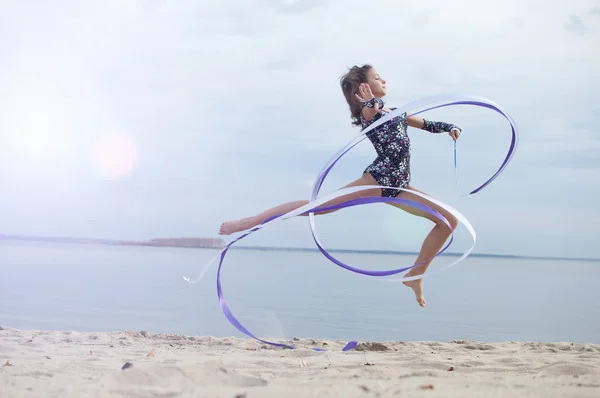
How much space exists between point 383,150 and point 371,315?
13.8 ft

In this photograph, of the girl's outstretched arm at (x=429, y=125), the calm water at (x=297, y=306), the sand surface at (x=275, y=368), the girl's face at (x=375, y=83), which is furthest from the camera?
the calm water at (x=297, y=306)

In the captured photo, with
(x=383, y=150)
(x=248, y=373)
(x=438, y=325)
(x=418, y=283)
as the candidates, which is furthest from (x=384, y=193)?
(x=438, y=325)

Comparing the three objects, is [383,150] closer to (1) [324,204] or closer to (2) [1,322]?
(1) [324,204]

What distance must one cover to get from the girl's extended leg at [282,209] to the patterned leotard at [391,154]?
0.20 feet

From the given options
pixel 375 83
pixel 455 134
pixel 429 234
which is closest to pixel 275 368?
pixel 429 234

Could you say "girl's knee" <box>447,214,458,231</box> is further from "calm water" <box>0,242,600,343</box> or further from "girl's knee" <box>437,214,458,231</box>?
"calm water" <box>0,242,600,343</box>

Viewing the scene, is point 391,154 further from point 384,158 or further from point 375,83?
point 375,83

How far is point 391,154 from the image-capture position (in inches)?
201

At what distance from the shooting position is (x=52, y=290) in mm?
10703

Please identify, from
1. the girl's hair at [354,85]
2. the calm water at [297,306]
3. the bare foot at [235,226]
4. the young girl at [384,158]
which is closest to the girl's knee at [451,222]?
the young girl at [384,158]

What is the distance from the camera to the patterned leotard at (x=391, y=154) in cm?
504

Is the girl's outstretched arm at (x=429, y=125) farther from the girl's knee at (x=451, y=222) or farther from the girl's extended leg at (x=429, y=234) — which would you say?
the girl's knee at (x=451, y=222)

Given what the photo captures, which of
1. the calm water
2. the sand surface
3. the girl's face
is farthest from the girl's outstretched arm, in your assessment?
the calm water

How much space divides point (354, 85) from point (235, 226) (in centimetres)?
140
